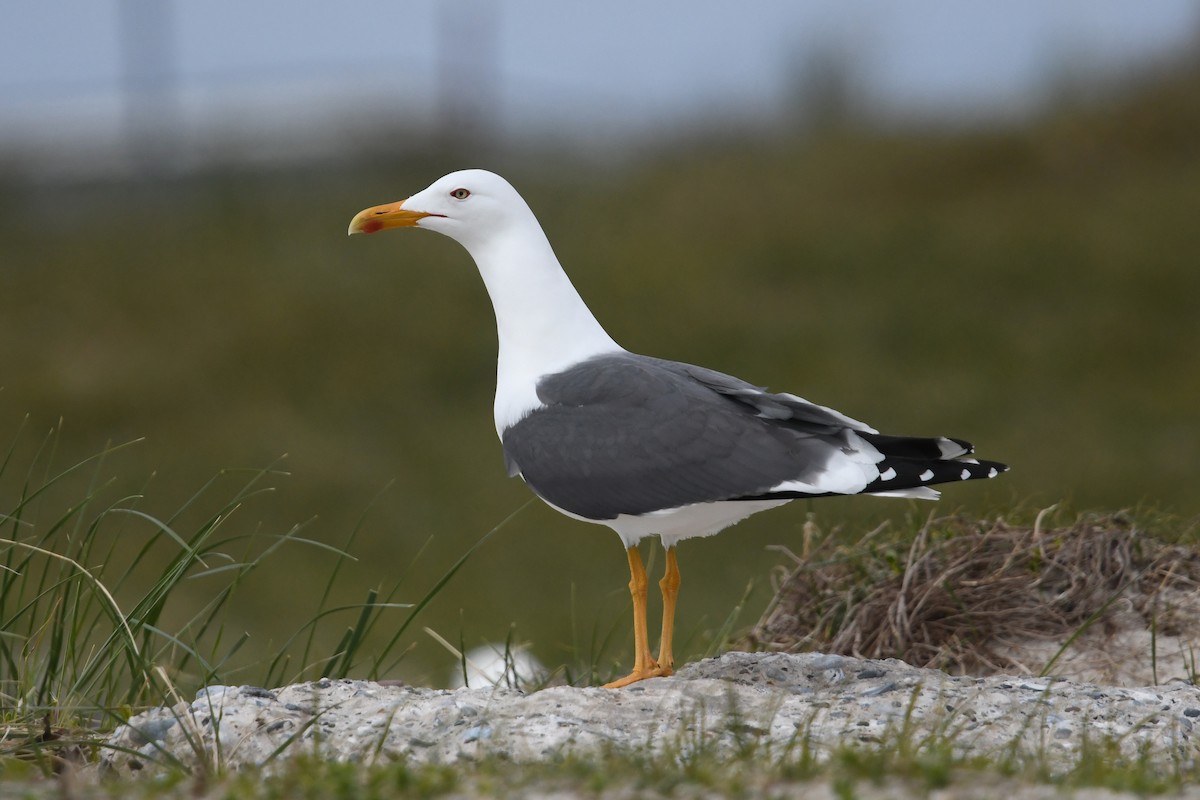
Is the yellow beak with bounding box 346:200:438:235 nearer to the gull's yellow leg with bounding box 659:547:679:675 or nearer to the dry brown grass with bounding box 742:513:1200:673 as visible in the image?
the gull's yellow leg with bounding box 659:547:679:675

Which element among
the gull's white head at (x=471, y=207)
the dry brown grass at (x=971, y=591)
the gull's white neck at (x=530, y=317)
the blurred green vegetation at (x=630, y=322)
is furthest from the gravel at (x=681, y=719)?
the blurred green vegetation at (x=630, y=322)

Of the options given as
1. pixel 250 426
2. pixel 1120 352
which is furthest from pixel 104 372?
pixel 1120 352

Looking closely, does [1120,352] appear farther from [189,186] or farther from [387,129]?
[189,186]

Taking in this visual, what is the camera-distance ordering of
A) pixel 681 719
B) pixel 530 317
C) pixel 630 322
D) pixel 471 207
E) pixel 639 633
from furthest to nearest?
pixel 630 322, pixel 471 207, pixel 530 317, pixel 639 633, pixel 681 719

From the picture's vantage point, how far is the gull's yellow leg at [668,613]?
4398mm

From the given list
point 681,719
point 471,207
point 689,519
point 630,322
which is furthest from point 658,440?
point 630,322

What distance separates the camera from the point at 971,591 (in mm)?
5188

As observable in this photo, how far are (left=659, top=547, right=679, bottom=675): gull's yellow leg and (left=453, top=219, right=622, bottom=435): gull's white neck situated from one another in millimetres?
631

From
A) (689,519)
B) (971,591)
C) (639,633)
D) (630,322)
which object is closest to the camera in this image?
(689,519)

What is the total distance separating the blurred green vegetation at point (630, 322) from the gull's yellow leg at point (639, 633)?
546cm

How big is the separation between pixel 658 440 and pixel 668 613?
593 millimetres

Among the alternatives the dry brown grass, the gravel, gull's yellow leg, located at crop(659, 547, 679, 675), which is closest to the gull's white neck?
gull's yellow leg, located at crop(659, 547, 679, 675)

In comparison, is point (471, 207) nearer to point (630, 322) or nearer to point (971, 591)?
point (971, 591)

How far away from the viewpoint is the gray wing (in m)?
4.08
